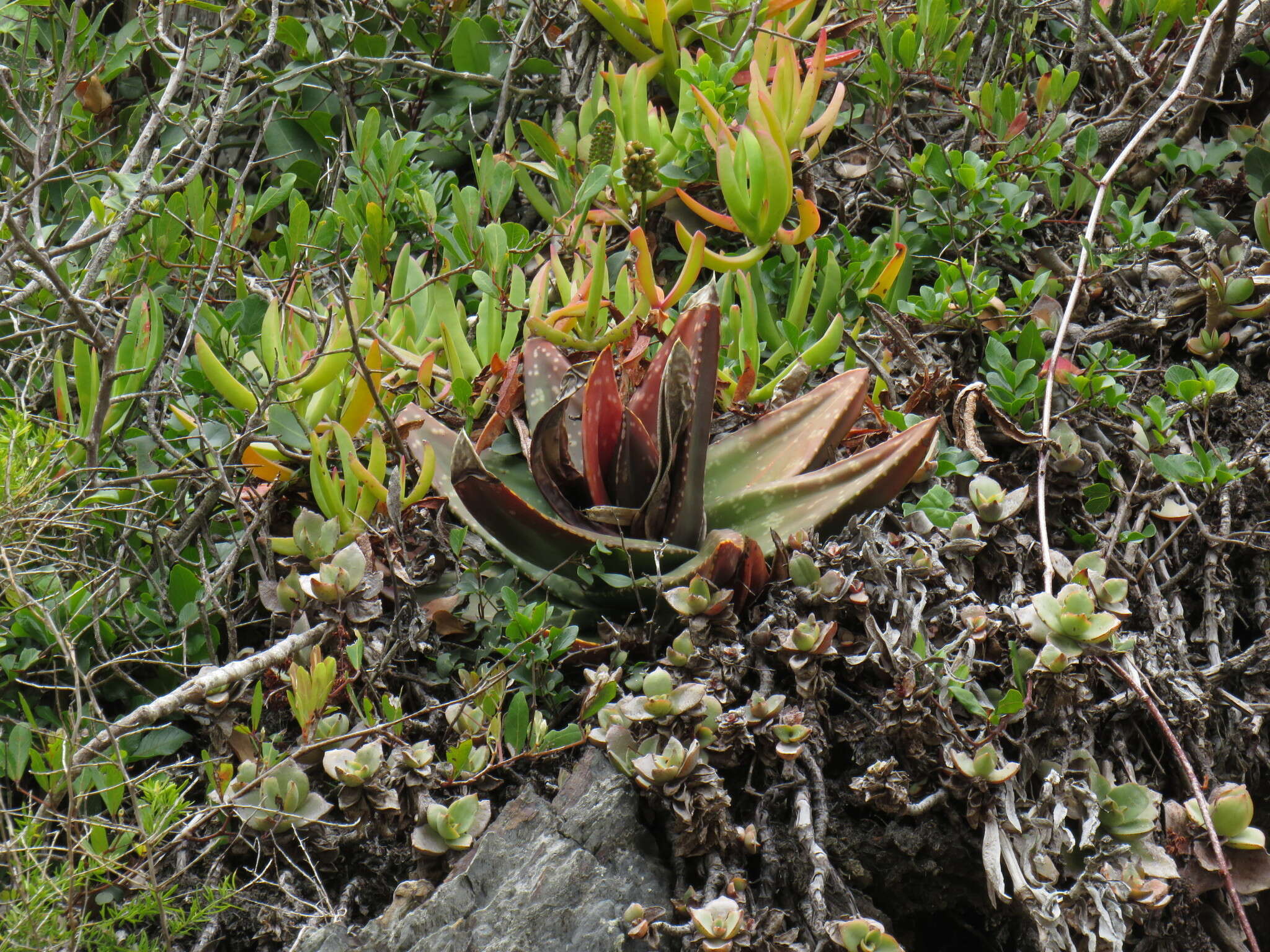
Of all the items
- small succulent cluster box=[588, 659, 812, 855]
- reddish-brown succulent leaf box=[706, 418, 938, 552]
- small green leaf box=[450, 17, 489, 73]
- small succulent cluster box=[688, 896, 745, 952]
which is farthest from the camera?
small green leaf box=[450, 17, 489, 73]

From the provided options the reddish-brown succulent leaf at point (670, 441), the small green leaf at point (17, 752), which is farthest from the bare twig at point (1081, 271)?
the small green leaf at point (17, 752)

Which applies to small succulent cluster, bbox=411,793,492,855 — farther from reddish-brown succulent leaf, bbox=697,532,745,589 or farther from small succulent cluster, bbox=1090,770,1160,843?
small succulent cluster, bbox=1090,770,1160,843

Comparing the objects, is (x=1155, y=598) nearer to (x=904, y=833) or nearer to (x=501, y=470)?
(x=904, y=833)

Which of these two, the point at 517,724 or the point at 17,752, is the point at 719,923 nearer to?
the point at 517,724

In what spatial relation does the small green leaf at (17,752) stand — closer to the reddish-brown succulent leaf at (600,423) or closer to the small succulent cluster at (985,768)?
the reddish-brown succulent leaf at (600,423)

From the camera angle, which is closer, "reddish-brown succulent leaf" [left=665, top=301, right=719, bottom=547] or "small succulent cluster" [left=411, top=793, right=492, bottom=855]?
"small succulent cluster" [left=411, top=793, right=492, bottom=855]

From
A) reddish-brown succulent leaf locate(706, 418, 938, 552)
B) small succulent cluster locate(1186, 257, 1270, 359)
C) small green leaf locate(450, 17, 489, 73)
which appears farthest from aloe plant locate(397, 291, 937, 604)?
small green leaf locate(450, 17, 489, 73)

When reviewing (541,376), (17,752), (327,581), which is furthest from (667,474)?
(17,752)
